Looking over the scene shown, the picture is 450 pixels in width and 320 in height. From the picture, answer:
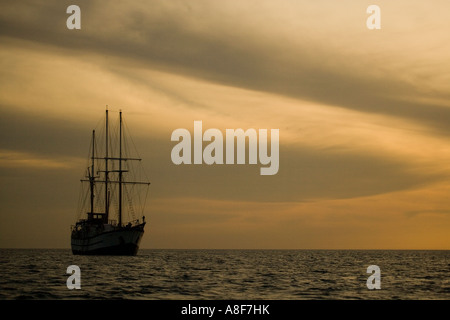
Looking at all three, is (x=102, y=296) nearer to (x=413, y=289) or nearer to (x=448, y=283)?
(x=413, y=289)

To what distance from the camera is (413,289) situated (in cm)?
4662

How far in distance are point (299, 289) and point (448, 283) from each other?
1699 cm

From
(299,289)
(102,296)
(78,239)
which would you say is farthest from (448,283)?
(78,239)

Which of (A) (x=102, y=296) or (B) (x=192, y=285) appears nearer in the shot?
(A) (x=102, y=296)

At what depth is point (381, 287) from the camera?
47375mm
